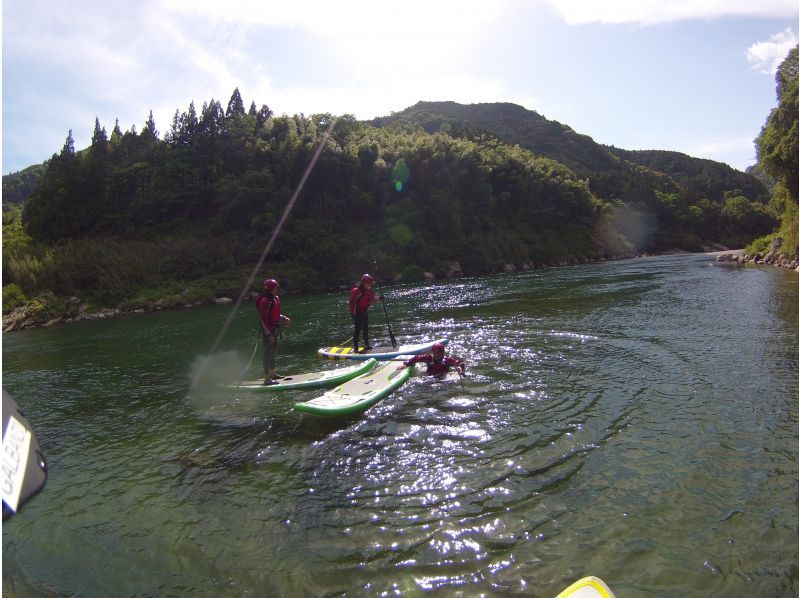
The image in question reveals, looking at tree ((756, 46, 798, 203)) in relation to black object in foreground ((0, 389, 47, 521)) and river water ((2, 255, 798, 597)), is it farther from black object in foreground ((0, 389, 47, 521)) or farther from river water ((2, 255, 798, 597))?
black object in foreground ((0, 389, 47, 521))

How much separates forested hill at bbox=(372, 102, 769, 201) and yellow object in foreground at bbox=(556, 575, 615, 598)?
291ft

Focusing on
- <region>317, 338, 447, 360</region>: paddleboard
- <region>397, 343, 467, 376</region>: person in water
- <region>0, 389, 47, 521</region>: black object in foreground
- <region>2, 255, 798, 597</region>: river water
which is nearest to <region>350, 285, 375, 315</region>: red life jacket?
<region>317, 338, 447, 360</region>: paddleboard

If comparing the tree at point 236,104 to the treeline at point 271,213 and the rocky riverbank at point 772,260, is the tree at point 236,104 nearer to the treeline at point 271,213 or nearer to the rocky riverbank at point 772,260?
the treeline at point 271,213

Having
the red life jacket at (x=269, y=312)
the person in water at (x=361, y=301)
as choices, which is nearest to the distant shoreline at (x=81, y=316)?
the person in water at (x=361, y=301)

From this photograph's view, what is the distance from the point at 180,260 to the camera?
Result: 144 feet

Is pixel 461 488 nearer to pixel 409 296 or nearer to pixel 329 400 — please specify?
pixel 329 400

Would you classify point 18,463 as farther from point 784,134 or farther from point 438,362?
point 784,134

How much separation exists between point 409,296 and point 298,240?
69.9 ft

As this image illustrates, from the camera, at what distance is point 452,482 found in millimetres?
6520

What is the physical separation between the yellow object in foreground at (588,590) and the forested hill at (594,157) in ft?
291

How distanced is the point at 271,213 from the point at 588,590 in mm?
50375

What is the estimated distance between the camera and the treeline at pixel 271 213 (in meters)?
41.2

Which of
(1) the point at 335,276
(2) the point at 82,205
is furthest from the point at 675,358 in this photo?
(2) the point at 82,205

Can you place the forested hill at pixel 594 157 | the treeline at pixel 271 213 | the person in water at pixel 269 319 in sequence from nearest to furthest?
1. the person in water at pixel 269 319
2. the treeline at pixel 271 213
3. the forested hill at pixel 594 157
